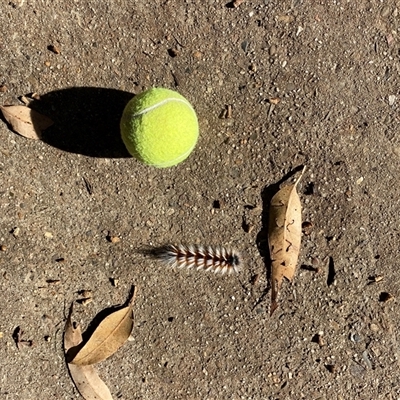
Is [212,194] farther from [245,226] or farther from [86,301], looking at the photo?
[86,301]

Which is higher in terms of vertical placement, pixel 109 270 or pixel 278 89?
pixel 278 89

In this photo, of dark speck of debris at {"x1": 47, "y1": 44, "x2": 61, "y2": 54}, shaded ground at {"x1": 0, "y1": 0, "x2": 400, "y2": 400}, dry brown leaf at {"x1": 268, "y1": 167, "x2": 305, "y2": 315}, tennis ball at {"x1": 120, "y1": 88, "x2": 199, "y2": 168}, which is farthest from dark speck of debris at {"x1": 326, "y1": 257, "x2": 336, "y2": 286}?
dark speck of debris at {"x1": 47, "y1": 44, "x2": 61, "y2": 54}

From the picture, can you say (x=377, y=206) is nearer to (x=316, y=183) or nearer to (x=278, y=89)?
(x=316, y=183)

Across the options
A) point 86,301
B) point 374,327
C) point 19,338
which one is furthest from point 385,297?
point 19,338

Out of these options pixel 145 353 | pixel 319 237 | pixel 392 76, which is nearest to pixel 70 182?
pixel 145 353

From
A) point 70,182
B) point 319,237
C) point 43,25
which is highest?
point 43,25

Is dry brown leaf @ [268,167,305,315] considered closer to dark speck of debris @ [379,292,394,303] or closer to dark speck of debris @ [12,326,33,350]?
dark speck of debris @ [379,292,394,303]

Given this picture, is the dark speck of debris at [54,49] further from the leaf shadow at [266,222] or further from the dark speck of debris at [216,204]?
the leaf shadow at [266,222]
